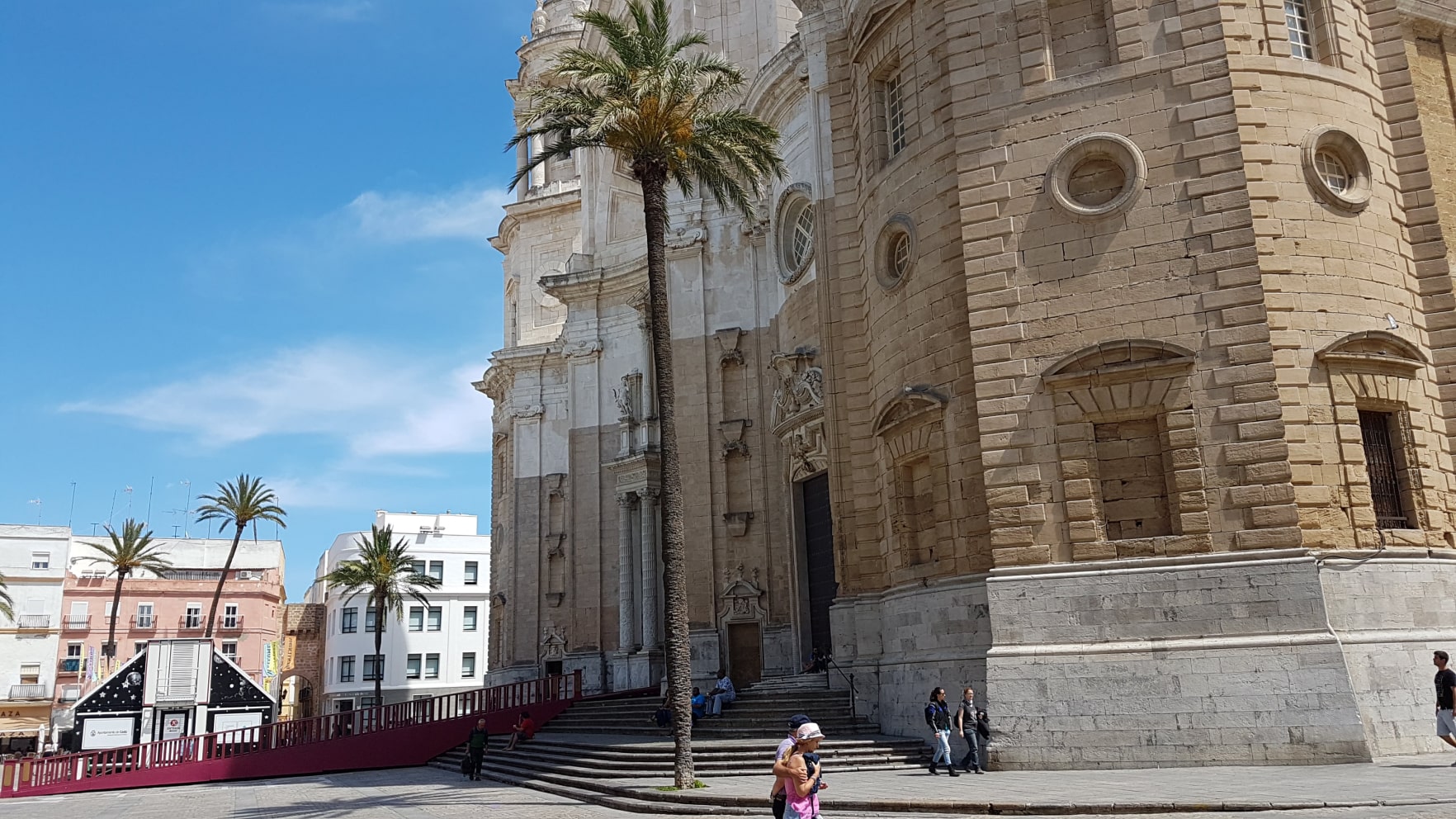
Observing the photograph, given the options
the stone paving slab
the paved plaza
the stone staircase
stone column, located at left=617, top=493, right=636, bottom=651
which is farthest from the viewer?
stone column, located at left=617, top=493, right=636, bottom=651

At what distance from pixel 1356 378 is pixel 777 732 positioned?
38.9 ft

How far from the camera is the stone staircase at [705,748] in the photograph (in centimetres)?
1906

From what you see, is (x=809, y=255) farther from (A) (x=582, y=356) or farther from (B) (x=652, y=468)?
(A) (x=582, y=356)

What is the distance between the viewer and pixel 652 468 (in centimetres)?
3716

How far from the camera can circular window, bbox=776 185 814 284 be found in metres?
30.3

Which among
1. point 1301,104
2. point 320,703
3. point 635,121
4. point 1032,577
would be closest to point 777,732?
point 1032,577

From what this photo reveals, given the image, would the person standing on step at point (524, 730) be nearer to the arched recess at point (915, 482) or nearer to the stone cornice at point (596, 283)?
the arched recess at point (915, 482)

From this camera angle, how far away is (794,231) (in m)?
31.4

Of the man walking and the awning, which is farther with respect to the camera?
the awning

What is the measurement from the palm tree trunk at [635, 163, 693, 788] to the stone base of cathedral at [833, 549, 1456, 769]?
4.84 m

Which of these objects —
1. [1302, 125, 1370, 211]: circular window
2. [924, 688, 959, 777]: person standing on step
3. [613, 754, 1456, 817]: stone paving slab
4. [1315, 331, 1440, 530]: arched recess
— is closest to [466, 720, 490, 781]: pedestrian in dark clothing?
[613, 754, 1456, 817]: stone paving slab

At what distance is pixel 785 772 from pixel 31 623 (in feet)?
225

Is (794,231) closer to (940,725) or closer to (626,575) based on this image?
(626,575)

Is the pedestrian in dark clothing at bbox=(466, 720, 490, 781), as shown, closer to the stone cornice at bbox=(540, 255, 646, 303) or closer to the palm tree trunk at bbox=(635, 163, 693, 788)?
the palm tree trunk at bbox=(635, 163, 693, 788)
